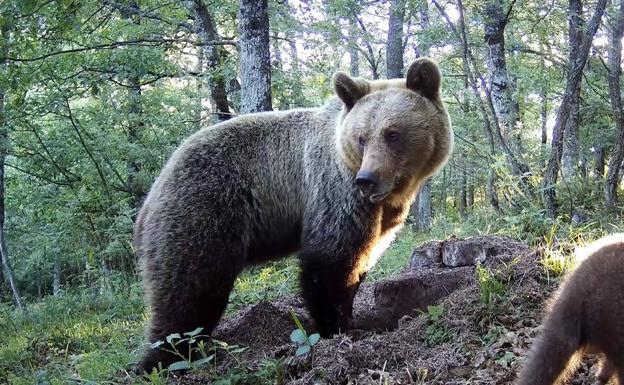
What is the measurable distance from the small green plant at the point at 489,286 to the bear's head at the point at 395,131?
96 centimetres

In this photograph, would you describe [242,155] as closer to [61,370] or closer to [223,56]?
[61,370]

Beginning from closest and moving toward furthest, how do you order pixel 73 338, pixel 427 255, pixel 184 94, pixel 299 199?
pixel 299 199 < pixel 427 255 < pixel 73 338 < pixel 184 94

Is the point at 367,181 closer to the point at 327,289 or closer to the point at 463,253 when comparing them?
the point at 327,289

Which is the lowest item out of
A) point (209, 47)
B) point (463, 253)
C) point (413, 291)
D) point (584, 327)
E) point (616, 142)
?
point (413, 291)

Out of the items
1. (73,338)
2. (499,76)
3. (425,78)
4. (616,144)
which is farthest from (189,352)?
(499,76)

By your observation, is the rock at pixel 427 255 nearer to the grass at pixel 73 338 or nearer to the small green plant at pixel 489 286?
the small green plant at pixel 489 286

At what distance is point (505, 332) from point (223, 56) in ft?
33.2

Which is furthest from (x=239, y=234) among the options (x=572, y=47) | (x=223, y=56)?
(x=223, y=56)

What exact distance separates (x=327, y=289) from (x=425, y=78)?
1.97 m

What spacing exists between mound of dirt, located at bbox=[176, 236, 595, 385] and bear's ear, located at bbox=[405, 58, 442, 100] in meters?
1.54

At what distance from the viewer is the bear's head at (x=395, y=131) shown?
4.90 m

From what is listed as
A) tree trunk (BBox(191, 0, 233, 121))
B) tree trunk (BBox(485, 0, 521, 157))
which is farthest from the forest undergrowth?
tree trunk (BBox(191, 0, 233, 121))

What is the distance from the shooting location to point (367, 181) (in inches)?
184

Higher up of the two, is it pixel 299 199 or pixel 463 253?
pixel 299 199
